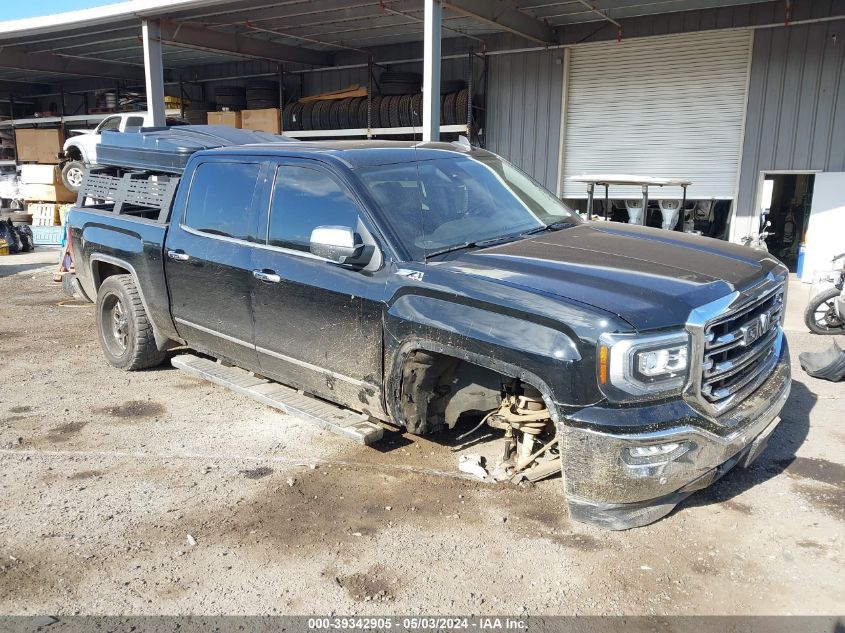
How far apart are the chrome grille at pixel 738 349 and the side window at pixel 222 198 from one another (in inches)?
117

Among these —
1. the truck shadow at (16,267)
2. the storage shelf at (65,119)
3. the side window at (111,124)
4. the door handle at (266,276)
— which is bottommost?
the truck shadow at (16,267)

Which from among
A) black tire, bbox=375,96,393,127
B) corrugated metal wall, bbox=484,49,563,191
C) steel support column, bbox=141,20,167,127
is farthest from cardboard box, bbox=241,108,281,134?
corrugated metal wall, bbox=484,49,563,191

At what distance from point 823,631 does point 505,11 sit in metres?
11.0

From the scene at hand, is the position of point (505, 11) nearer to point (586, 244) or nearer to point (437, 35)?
point (437, 35)

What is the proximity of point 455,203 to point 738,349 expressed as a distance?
1.79 m

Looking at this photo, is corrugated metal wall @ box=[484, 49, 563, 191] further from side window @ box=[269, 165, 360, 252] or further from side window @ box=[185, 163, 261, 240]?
side window @ box=[269, 165, 360, 252]

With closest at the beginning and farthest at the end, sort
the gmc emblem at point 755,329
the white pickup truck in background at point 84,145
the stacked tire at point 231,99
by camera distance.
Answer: the gmc emblem at point 755,329 < the white pickup truck in background at point 84,145 < the stacked tire at point 231,99

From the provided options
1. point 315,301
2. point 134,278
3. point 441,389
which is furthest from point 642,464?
point 134,278

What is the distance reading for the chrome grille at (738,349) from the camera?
3.03 meters

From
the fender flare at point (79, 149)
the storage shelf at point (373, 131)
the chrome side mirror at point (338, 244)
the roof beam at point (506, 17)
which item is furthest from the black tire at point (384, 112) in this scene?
the chrome side mirror at point (338, 244)

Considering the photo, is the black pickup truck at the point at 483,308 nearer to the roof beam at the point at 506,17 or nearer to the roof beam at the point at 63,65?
the roof beam at the point at 506,17

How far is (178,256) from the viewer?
16.3 feet

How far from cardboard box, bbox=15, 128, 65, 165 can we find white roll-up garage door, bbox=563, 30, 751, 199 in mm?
16483

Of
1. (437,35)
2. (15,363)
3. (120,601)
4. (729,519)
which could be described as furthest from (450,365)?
(437,35)
